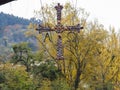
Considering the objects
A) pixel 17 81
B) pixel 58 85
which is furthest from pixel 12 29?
pixel 17 81

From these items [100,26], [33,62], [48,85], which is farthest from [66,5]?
[48,85]

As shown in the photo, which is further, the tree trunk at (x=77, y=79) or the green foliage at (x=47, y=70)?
the tree trunk at (x=77, y=79)

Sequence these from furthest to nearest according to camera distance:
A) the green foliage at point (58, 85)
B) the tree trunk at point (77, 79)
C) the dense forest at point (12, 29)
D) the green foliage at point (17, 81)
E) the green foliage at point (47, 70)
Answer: the dense forest at point (12, 29) → the tree trunk at point (77, 79) → the green foliage at point (47, 70) → the green foliage at point (58, 85) → the green foliage at point (17, 81)

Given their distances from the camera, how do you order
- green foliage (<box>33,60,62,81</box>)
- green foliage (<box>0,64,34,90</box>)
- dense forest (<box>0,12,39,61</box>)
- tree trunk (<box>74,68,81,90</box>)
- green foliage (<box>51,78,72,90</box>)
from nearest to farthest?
1. green foliage (<box>0,64,34,90</box>)
2. green foliage (<box>51,78,72,90</box>)
3. green foliage (<box>33,60,62,81</box>)
4. tree trunk (<box>74,68,81,90</box>)
5. dense forest (<box>0,12,39,61</box>)

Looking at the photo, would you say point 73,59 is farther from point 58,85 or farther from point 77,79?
point 58,85

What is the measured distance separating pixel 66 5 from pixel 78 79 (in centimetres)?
548

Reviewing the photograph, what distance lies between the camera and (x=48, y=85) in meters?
24.3

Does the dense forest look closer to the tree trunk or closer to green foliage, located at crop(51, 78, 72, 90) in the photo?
the tree trunk

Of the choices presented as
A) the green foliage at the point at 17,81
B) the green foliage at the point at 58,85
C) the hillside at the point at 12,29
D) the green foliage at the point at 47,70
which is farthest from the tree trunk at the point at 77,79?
the hillside at the point at 12,29

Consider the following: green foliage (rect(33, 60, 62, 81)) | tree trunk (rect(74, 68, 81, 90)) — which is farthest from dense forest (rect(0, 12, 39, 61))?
green foliage (rect(33, 60, 62, 81))

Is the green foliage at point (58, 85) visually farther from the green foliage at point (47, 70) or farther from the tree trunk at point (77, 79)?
the tree trunk at point (77, 79)

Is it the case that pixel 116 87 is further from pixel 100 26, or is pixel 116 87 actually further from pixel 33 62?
pixel 33 62

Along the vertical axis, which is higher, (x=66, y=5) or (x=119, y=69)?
(x=66, y=5)

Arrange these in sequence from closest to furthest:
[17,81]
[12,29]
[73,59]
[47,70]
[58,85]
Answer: [17,81] → [58,85] → [47,70] → [73,59] → [12,29]
